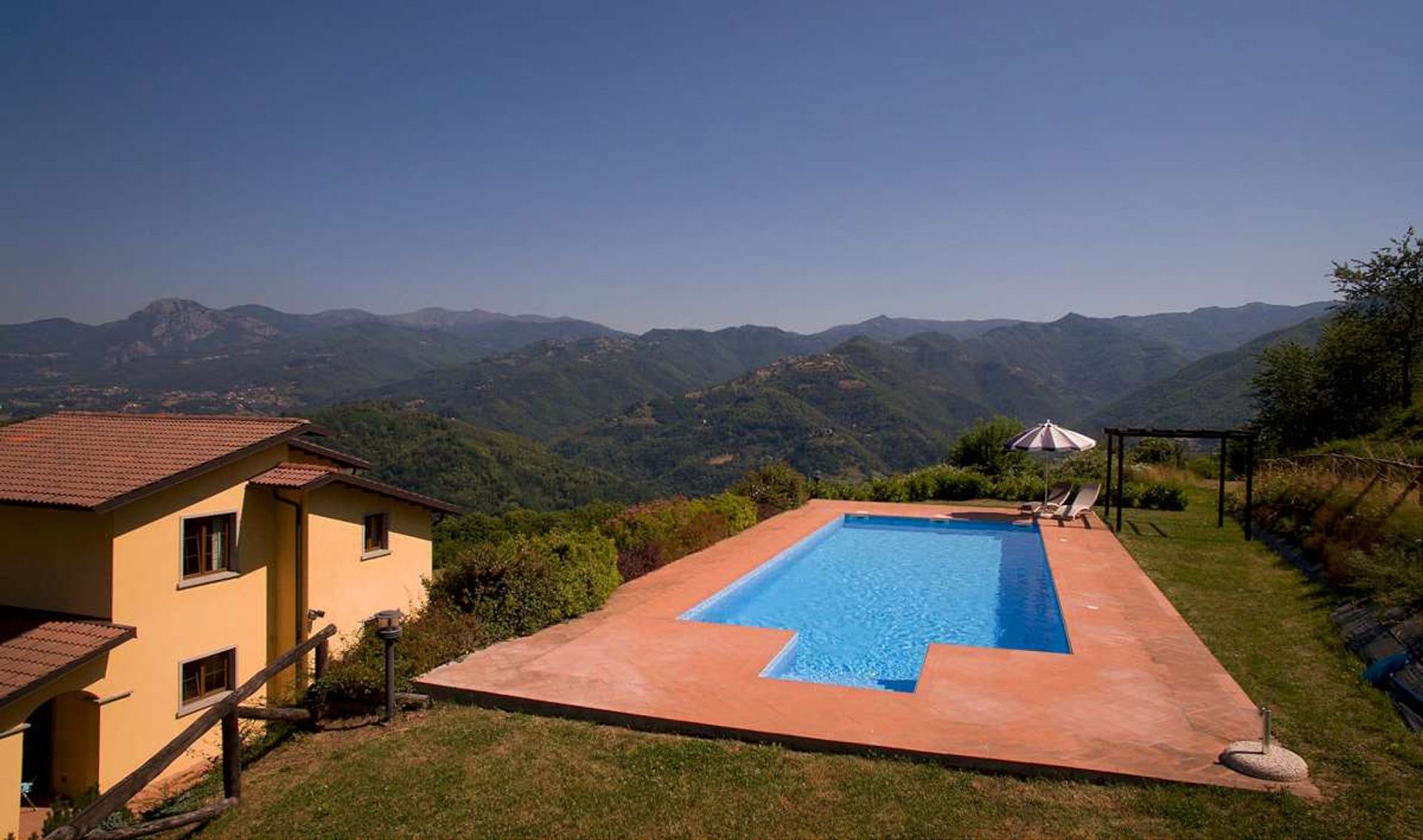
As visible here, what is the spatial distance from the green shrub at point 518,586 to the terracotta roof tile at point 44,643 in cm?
299

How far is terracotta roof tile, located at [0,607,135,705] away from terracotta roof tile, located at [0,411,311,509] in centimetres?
110

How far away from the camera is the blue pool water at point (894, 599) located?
9.27 metres

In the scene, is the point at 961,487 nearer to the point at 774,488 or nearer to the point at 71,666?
the point at 774,488

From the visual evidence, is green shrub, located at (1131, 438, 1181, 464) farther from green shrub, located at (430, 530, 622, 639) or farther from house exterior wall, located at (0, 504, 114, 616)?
house exterior wall, located at (0, 504, 114, 616)

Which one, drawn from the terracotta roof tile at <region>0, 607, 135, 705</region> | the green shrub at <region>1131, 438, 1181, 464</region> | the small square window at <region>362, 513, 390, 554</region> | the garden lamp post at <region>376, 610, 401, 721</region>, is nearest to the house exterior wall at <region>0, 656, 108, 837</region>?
the terracotta roof tile at <region>0, 607, 135, 705</region>

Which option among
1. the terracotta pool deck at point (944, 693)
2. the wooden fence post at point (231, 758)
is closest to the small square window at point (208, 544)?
the terracotta pool deck at point (944, 693)

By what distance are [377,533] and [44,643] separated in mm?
3700

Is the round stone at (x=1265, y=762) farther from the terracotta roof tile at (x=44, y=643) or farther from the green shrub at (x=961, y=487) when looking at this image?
the green shrub at (x=961, y=487)

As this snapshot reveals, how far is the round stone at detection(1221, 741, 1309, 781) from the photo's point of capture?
505 centimetres

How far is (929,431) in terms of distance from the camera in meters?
95.6

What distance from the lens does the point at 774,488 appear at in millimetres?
19078

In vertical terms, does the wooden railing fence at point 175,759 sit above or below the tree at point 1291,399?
below

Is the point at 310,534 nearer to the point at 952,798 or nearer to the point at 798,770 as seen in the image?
the point at 798,770

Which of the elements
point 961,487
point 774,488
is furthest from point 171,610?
point 961,487
